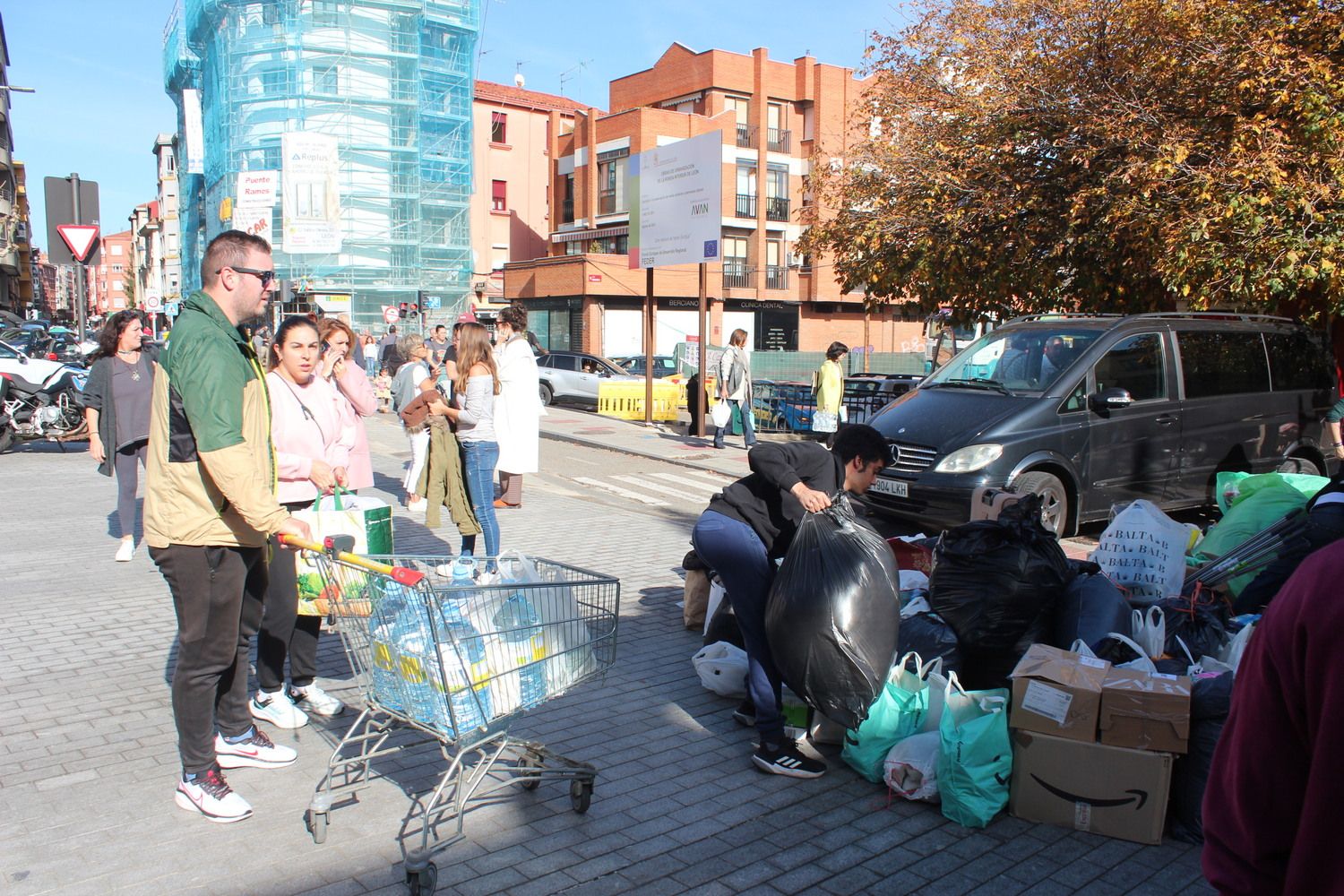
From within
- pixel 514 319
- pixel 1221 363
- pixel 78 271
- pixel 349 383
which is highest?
pixel 78 271

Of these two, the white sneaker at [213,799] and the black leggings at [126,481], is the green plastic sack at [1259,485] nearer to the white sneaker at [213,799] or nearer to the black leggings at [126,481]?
the white sneaker at [213,799]

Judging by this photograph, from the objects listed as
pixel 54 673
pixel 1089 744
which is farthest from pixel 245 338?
pixel 1089 744

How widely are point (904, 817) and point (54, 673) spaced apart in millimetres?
4613

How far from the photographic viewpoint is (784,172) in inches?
1905

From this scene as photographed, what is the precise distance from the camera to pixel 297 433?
5.08 metres

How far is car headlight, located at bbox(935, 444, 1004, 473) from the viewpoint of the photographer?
27.9ft

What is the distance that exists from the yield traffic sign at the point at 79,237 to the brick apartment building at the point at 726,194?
29.0m

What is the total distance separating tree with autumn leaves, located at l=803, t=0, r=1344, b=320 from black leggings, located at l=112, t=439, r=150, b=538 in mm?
10444

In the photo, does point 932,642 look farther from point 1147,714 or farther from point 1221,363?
point 1221,363

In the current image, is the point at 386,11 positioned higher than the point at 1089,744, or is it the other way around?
the point at 386,11

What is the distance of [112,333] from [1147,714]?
27.2 ft

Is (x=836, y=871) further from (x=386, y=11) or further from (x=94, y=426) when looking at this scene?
(x=386, y=11)

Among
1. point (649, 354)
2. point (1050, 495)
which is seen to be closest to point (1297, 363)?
point (1050, 495)

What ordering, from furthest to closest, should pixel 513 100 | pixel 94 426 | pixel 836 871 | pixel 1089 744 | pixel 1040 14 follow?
pixel 513 100 < pixel 1040 14 < pixel 94 426 < pixel 1089 744 < pixel 836 871
